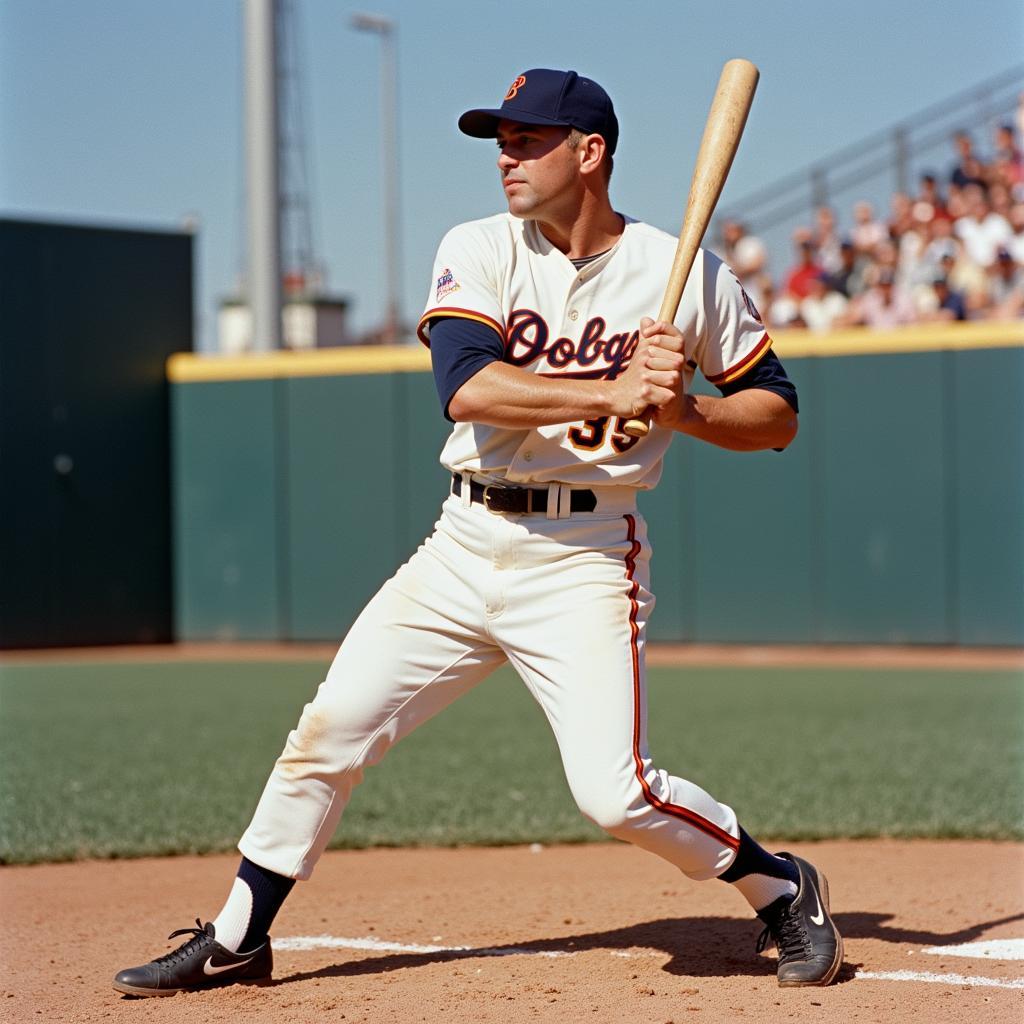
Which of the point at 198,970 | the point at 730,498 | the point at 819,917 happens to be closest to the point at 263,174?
the point at 730,498

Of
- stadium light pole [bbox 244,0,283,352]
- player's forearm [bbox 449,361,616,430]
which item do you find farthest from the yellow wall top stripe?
player's forearm [bbox 449,361,616,430]

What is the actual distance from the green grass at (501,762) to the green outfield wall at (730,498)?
165 centimetres

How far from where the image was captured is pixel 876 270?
44.1ft

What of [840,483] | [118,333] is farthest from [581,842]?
[118,333]

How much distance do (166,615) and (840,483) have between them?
639 cm

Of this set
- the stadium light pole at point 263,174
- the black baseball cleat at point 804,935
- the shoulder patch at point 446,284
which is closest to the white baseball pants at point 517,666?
the black baseball cleat at point 804,935

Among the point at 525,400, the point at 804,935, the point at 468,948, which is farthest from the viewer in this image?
the point at 468,948

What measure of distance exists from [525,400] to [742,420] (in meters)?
0.52

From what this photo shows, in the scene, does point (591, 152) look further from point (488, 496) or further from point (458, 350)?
point (488, 496)

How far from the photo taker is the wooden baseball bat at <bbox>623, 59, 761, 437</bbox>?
3.32 meters

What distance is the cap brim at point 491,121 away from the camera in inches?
131

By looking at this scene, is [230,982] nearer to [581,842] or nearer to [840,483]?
[581,842]

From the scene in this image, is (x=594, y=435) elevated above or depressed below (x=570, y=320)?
below

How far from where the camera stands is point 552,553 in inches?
134
